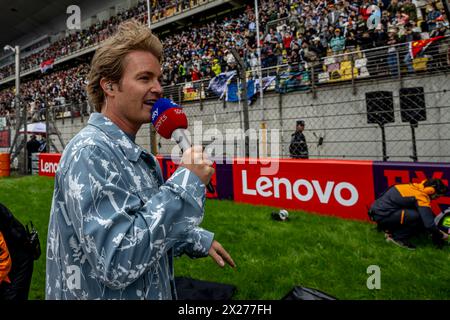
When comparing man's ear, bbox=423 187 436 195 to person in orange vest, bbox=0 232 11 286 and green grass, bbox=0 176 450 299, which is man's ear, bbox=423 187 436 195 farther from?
person in orange vest, bbox=0 232 11 286

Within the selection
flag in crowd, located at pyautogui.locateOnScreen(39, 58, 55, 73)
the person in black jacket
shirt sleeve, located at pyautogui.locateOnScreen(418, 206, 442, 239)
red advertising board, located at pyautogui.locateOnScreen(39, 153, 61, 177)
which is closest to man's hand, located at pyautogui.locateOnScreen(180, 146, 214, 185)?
shirt sleeve, located at pyautogui.locateOnScreen(418, 206, 442, 239)

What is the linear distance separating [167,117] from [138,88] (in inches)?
5.8

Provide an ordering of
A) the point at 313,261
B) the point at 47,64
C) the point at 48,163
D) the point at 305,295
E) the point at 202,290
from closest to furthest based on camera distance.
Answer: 1. the point at 305,295
2. the point at 202,290
3. the point at 313,261
4. the point at 48,163
5. the point at 47,64

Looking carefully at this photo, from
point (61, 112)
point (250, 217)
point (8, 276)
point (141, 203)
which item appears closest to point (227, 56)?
point (61, 112)

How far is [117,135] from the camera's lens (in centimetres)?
119

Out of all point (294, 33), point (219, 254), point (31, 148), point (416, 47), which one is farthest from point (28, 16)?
point (219, 254)

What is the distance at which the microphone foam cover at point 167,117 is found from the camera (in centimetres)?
124

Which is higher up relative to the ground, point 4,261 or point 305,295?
point 4,261

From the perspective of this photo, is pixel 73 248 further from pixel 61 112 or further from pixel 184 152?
pixel 61 112

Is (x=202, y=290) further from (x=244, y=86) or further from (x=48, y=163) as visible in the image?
(x=48, y=163)

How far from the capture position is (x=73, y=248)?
113cm

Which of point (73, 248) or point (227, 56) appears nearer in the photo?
point (73, 248)

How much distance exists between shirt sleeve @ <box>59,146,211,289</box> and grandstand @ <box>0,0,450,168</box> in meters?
4.84
